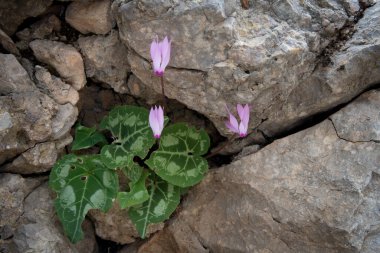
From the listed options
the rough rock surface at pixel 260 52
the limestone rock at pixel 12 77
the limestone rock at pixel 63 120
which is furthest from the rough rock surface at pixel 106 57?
the limestone rock at pixel 12 77

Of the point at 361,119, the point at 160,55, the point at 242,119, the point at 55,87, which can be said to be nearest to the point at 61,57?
the point at 55,87

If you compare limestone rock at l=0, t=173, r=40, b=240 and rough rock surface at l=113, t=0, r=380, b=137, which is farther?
limestone rock at l=0, t=173, r=40, b=240

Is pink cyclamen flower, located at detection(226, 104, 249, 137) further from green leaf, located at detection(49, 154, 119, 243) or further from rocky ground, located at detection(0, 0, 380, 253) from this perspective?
green leaf, located at detection(49, 154, 119, 243)

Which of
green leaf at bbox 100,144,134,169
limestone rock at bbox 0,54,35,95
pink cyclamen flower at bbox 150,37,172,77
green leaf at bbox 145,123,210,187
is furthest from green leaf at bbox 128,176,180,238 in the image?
limestone rock at bbox 0,54,35,95

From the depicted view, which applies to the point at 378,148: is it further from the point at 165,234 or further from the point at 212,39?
the point at 165,234

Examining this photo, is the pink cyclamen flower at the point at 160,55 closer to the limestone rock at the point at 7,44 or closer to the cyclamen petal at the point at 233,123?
the cyclamen petal at the point at 233,123

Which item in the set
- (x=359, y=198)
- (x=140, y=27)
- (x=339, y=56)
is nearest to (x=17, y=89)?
(x=140, y=27)

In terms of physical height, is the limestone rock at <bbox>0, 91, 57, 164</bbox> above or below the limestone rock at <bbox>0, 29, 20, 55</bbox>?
below
